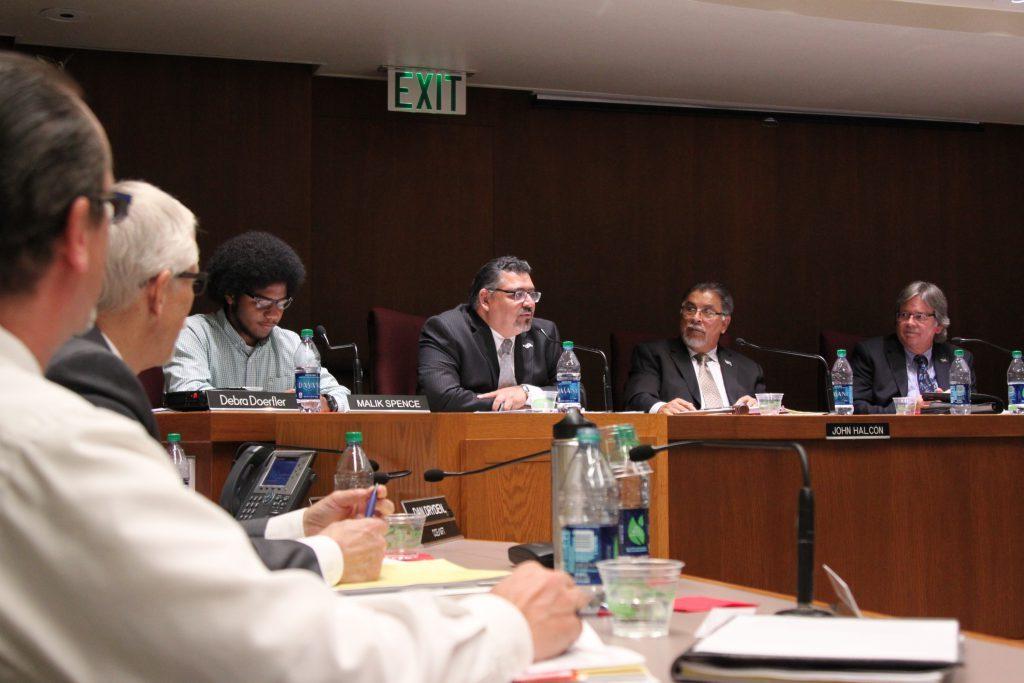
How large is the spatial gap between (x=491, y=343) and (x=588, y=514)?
10.3ft

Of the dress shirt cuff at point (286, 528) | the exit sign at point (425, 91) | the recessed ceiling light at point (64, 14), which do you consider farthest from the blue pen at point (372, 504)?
the exit sign at point (425, 91)

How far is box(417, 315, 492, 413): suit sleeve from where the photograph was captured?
4371mm

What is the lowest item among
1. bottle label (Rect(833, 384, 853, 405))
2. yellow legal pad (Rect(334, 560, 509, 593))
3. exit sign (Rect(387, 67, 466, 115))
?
yellow legal pad (Rect(334, 560, 509, 593))

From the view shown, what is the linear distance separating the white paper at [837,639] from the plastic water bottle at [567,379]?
2798 mm

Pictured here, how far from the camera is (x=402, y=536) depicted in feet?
6.55

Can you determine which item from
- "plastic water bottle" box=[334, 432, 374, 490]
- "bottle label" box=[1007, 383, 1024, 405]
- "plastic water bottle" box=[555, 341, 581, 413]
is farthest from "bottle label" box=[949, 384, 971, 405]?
"plastic water bottle" box=[334, 432, 374, 490]

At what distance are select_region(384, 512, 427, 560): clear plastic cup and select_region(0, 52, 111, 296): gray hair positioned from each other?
1142 mm

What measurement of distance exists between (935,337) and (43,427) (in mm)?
5722

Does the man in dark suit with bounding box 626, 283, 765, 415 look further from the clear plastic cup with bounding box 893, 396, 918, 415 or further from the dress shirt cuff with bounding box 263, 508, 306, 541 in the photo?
the dress shirt cuff with bounding box 263, 508, 306, 541

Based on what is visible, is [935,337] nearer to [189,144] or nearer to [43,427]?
[189,144]

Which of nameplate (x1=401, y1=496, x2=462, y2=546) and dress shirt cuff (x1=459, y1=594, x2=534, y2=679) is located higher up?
dress shirt cuff (x1=459, y1=594, x2=534, y2=679)

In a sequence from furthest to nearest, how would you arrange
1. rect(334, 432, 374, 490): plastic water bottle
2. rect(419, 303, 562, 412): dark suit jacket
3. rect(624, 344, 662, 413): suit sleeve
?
rect(624, 344, 662, 413): suit sleeve < rect(419, 303, 562, 412): dark suit jacket < rect(334, 432, 374, 490): plastic water bottle

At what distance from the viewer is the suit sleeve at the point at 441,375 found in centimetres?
437

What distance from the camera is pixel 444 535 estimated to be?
2264 mm
